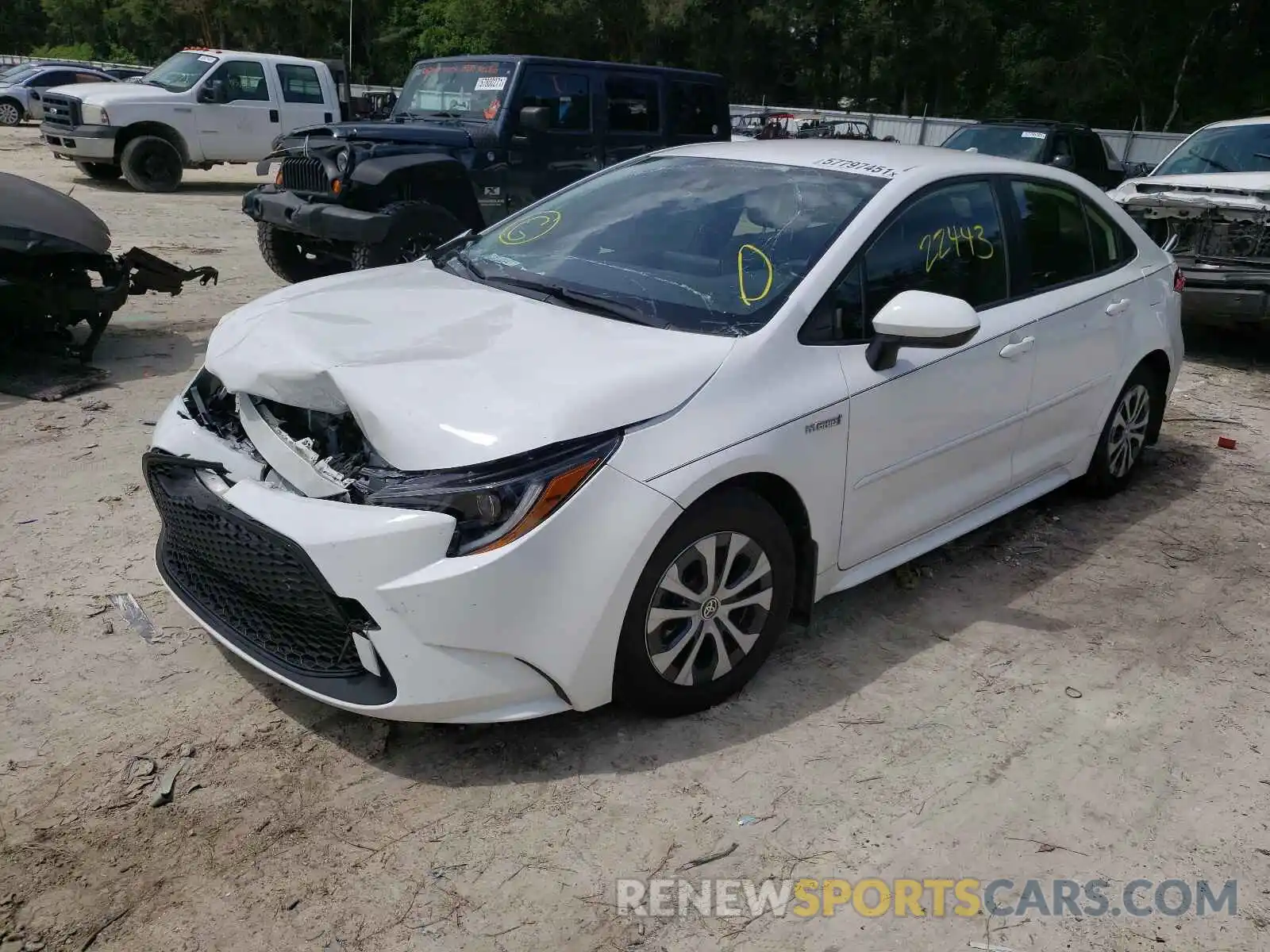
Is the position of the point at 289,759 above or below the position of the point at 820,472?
below

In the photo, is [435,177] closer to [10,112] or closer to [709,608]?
[709,608]

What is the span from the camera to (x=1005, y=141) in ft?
42.9

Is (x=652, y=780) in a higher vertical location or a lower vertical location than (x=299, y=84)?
lower

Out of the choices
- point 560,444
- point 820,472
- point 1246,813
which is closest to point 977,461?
point 820,472

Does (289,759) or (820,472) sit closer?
(289,759)

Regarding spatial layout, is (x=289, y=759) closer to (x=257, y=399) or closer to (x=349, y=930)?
(x=349, y=930)

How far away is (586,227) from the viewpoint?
4062 mm

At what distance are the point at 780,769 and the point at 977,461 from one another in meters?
1.62

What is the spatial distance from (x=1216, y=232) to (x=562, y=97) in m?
5.46

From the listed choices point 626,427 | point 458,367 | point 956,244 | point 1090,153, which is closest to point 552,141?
point 956,244

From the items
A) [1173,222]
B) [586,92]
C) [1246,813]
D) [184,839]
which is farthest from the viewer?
[586,92]

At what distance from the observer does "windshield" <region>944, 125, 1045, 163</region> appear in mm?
12891

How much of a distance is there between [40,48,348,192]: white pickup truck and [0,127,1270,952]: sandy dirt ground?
12375 millimetres

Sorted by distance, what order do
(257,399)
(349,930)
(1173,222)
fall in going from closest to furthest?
1. (349,930)
2. (257,399)
3. (1173,222)
